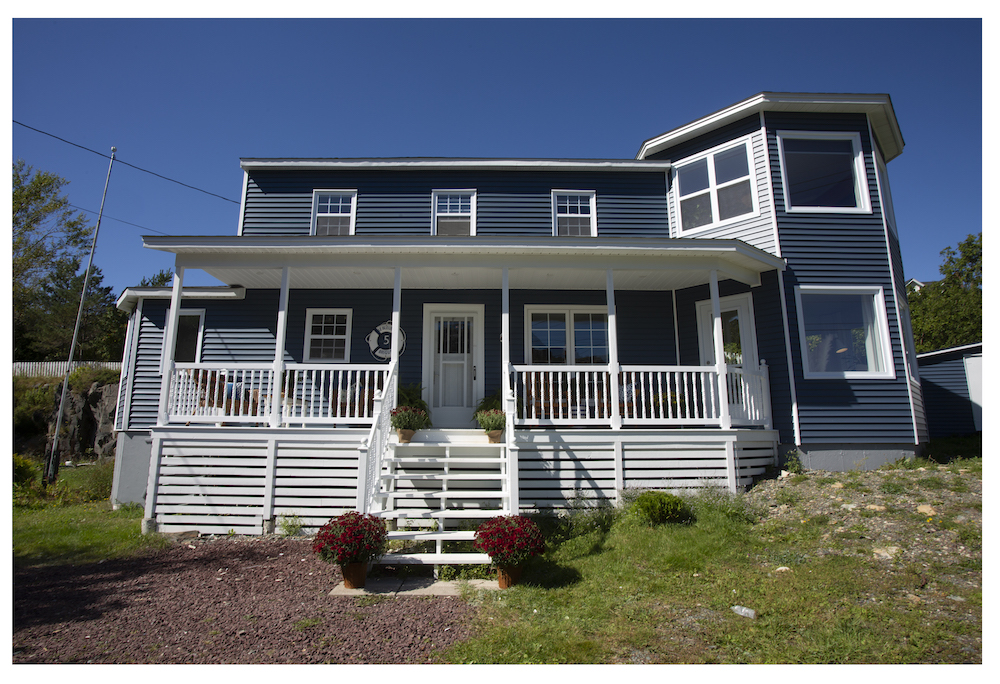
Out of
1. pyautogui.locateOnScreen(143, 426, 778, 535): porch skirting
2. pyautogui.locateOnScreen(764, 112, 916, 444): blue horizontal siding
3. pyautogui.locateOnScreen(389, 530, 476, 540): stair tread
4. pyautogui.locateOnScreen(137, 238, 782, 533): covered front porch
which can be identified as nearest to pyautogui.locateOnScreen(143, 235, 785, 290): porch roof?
pyautogui.locateOnScreen(137, 238, 782, 533): covered front porch

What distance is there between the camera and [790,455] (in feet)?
28.7

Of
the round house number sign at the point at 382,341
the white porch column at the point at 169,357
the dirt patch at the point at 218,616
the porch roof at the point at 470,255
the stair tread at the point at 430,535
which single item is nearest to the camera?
the dirt patch at the point at 218,616

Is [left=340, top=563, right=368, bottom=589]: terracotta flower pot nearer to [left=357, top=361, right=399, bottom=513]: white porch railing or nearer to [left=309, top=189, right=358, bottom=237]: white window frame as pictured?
[left=357, top=361, right=399, bottom=513]: white porch railing

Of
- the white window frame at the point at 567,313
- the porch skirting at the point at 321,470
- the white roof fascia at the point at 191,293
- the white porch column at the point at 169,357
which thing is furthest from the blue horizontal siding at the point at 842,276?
the white roof fascia at the point at 191,293

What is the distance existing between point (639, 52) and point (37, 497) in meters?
14.0

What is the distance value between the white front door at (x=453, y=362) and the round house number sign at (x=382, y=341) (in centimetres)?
51

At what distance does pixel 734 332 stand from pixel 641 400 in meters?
2.87

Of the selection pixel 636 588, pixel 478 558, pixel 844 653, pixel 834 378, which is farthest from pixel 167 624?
pixel 834 378

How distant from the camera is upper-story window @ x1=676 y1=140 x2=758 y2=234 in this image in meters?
10.1

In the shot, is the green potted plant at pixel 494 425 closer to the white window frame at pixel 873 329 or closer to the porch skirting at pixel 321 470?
the porch skirting at pixel 321 470

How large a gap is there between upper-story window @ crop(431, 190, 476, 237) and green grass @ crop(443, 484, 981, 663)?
6985 millimetres

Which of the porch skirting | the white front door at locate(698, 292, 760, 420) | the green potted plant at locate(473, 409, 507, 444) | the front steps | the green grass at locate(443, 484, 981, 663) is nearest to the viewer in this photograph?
the green grass at locate(443, 484, 981, 663)

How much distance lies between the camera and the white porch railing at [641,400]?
7.97 meters

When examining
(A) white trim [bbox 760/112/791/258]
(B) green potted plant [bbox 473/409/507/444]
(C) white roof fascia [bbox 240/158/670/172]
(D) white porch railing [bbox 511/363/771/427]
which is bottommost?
(B) green potted plant [bbox 473/409/507/444]
